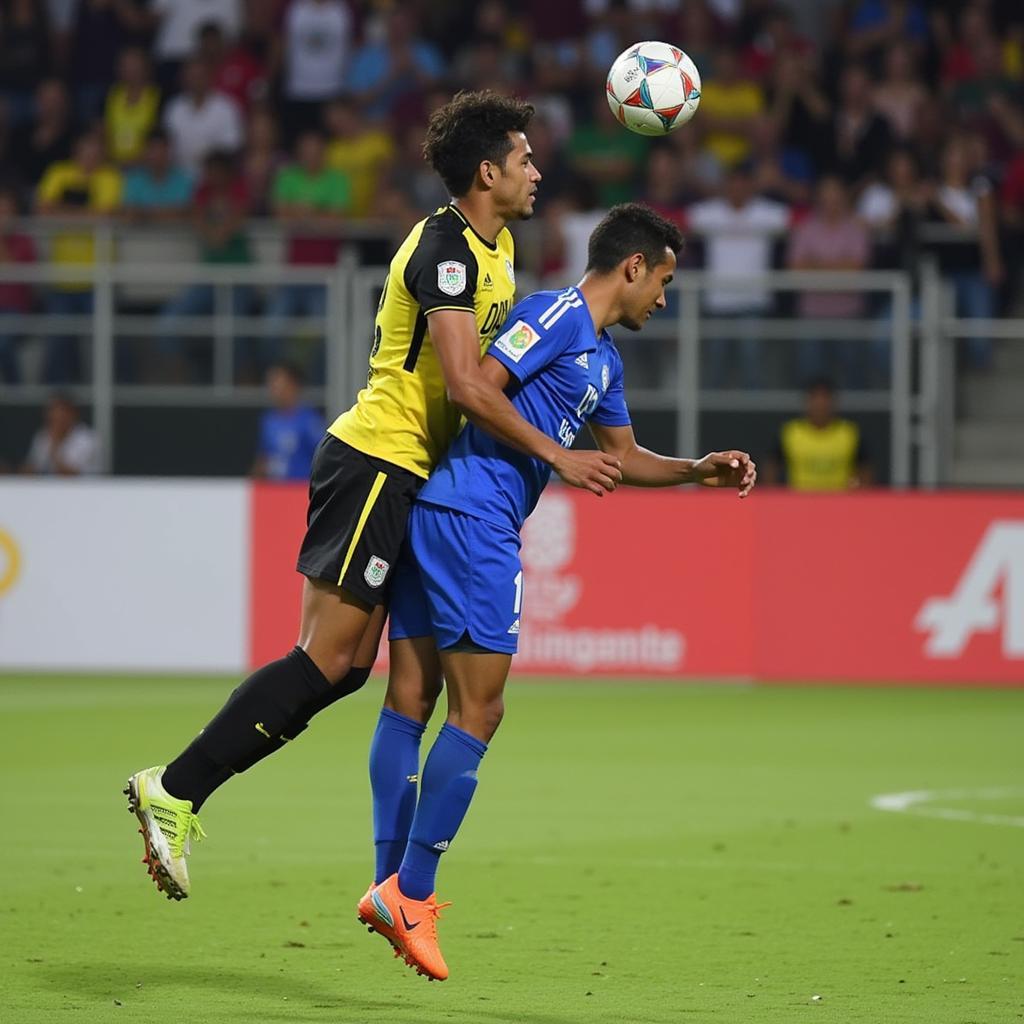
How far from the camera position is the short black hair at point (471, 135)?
6.16 meters

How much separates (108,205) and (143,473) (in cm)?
310

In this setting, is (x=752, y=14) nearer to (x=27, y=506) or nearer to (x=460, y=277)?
(x=27, y=506)

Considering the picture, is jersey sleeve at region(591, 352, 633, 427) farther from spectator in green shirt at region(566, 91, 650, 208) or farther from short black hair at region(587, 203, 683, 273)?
spectator in green shirt at region(566, 91, 650, 208)

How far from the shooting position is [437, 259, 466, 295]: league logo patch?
19.4 feet

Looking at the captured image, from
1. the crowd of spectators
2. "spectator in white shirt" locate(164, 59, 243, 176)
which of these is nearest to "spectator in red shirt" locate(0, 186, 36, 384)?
the crowd of spectators

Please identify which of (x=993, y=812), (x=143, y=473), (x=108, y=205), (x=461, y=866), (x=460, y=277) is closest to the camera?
(x=460, y=277)

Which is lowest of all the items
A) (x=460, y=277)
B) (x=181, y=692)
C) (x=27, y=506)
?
(x=181, y=692)

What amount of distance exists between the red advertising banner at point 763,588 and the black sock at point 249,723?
29.5 feet

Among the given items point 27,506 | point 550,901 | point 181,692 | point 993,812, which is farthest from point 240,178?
point 550,901

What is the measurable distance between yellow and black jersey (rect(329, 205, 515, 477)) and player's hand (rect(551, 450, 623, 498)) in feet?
1.66

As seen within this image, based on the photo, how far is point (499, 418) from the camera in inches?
228

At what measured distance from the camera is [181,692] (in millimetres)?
14562

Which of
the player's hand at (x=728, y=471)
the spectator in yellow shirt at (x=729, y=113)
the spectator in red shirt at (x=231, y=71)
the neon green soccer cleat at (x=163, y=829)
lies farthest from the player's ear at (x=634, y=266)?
the spectator in red shirt at (x=231, y=71)

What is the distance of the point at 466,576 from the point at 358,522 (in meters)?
0.36
